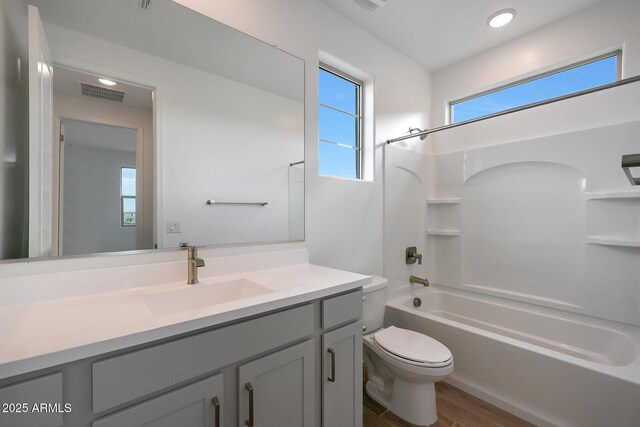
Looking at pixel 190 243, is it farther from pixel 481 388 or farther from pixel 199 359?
pixel 481 388

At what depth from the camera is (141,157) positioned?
1.19m

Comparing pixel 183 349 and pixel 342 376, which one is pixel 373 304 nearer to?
pixel 342 376

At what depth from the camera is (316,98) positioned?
180 centimetres

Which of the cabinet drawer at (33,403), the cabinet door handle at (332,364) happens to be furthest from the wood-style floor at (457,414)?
the cabinet drawer at (33,403)

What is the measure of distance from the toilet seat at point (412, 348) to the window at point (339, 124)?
116 cm

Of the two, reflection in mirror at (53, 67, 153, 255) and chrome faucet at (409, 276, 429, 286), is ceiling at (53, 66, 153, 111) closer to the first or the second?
reflection in mirror at (53, 67, 153, 255)

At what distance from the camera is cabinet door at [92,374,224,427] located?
69 cm

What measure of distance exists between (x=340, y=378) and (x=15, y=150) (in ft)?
5.08

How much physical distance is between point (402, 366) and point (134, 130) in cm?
178

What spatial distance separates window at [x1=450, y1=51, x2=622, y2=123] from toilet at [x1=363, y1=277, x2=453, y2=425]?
199cm

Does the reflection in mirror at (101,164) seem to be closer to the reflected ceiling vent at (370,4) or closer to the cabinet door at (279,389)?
the cabinet door at (279,389)

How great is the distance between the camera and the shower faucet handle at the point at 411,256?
247 centimetres

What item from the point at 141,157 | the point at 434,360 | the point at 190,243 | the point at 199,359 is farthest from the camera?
the point at 434,360

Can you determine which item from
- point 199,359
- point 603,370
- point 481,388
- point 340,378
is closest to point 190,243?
point 199,359
